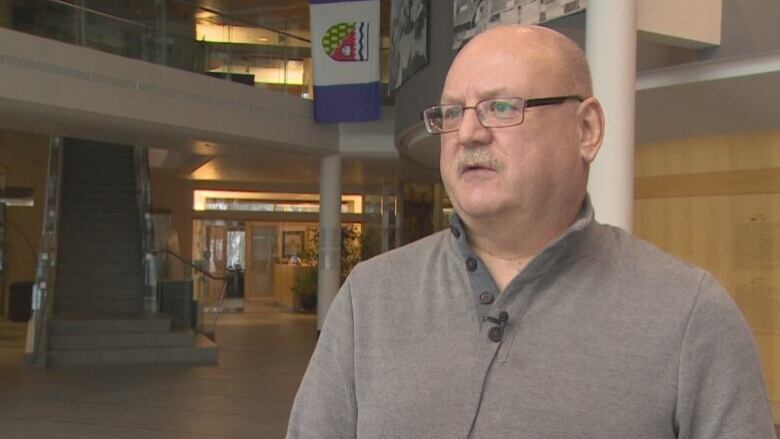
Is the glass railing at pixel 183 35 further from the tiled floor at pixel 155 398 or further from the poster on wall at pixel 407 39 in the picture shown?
the tiled floor at pixel 155 398

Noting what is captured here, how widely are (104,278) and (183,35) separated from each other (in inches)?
158

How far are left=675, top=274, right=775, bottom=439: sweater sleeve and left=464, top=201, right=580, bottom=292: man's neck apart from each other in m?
0.20

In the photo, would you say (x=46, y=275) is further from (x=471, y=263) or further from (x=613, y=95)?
(x=471, y=263)

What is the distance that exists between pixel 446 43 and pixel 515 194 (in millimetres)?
8788

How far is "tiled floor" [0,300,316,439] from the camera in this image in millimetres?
8234

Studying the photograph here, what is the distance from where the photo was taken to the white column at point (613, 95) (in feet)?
19.9

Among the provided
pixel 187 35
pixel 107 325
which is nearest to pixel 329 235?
pixel 187 35

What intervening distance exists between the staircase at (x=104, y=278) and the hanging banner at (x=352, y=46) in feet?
12.9

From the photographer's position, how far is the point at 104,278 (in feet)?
49.8

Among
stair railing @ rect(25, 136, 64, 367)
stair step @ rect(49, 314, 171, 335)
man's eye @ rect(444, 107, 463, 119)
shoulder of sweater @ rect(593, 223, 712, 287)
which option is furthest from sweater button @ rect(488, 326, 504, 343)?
stair step @ rect(49, 314, 171, 335)

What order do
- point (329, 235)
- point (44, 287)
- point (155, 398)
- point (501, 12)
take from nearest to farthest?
1. point (501, 12)
2. point (155, 398)
3. point (44, 287)
4. point (329, 235)

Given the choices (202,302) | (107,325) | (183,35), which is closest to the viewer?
(107,325)

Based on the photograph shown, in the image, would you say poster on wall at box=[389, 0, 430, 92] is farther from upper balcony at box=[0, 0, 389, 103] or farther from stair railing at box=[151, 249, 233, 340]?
stair railing at box=[151, 249, 233, 340]

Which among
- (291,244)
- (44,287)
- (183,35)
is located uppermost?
(183,35)
